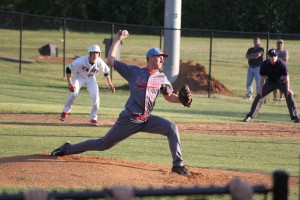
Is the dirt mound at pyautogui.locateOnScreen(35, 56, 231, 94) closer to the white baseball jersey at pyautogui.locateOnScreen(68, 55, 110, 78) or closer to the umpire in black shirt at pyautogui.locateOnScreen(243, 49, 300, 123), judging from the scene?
the umpire in black shirt at pyautogui.locateOnScreen(243, 49, 300, 123)

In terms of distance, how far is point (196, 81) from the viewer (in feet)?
94.8

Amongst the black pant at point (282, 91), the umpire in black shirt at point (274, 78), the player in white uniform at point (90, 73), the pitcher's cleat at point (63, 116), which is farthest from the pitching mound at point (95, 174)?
the black pant at point (282, 91)

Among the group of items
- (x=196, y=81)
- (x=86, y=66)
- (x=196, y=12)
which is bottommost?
(x=196, y=81)

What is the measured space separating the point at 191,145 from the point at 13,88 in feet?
41.0

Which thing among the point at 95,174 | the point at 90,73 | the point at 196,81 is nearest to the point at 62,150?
the point at 95,174

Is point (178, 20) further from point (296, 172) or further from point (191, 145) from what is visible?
point (296, 172)

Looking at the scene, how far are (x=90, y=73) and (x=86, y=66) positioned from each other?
0.29 metres

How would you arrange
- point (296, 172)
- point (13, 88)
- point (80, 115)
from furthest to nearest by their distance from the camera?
point (13, 88)
point (80, 115)
point (296, 172)

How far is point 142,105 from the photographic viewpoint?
11.0 metres

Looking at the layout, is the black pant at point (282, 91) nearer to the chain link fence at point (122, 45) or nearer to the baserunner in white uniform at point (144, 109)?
the chain link fence at point (122, 45)

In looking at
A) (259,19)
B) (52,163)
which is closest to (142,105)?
(52,163)

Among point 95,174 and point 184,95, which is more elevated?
point 184,95

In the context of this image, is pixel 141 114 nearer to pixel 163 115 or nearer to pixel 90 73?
pixel 90 73

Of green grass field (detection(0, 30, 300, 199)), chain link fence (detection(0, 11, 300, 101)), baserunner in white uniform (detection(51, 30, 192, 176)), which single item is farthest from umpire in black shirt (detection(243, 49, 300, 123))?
baserunner in white uniform (detection(51, 30, 192, 176))
